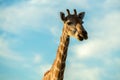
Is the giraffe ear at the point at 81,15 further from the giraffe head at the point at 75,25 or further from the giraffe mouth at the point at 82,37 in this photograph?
the giraffe mouth at the point at 82,37

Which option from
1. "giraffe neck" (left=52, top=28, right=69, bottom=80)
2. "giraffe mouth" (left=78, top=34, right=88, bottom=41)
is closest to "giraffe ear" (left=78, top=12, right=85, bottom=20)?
"giraffe neck" (left=52, top=28, right=69, bottom=80)

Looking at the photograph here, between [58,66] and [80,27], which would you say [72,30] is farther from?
[58,66]

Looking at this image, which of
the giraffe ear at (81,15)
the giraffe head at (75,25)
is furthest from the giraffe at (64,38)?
the giraffe ear at (81,15)

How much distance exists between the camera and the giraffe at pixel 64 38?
1583 centimetres

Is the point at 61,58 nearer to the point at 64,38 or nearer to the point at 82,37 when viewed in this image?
Answer: the point at 64,38

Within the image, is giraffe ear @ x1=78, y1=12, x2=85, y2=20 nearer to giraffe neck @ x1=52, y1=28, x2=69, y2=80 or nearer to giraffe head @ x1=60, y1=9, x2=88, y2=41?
giraffe head @ x1=60, y1=9, x2=88, y2=41

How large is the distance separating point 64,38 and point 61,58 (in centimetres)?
108

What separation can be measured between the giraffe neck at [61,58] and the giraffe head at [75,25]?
0.40m

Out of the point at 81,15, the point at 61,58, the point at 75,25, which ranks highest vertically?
the point at 81,15

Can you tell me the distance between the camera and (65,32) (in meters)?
16.7

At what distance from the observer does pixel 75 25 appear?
53.1 feet

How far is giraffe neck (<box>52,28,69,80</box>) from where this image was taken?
15.9 metres

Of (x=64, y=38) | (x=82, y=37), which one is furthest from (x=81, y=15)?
(x=82, y=37)

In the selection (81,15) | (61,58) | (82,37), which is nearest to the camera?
(82,37)
